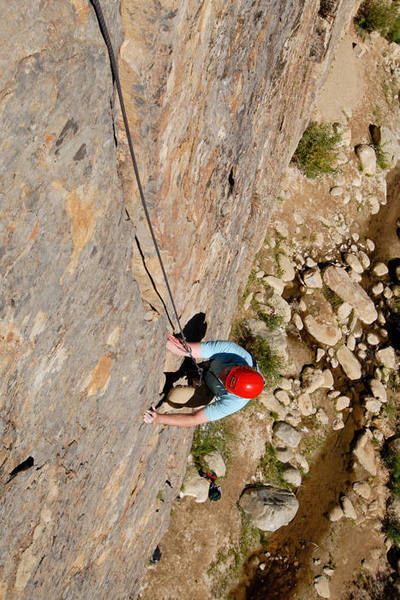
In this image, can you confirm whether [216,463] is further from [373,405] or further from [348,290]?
[348,290]

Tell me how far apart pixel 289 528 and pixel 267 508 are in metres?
0.93

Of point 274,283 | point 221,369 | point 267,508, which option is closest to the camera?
point 221,369

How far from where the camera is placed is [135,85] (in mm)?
2879

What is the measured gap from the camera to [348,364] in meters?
9.50

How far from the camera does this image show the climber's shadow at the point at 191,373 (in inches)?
211

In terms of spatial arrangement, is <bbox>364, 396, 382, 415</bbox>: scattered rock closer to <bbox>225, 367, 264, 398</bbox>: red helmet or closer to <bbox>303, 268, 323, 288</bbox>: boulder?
<bbox>303, 268, 323, 288</bbox>: boulder

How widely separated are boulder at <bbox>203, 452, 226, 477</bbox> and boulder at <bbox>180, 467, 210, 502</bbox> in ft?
0.79

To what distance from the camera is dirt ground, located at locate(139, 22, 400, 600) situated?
7.51 meters

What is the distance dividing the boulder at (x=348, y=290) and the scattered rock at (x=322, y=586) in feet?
16.8

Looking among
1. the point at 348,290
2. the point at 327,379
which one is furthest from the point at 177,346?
the point at 348,290

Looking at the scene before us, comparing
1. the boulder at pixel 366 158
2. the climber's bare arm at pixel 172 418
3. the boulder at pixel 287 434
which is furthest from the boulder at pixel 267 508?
the boulder at pixel 366 158

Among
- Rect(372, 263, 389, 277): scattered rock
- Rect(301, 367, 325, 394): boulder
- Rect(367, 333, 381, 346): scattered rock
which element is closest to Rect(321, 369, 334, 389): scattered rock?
Rect(301, 367, 325, 394): boulder

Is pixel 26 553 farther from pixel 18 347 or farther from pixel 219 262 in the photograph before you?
pixel 219 262

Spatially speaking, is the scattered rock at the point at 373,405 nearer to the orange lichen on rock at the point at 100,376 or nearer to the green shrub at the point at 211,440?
the green shrub at the point at 211,440
